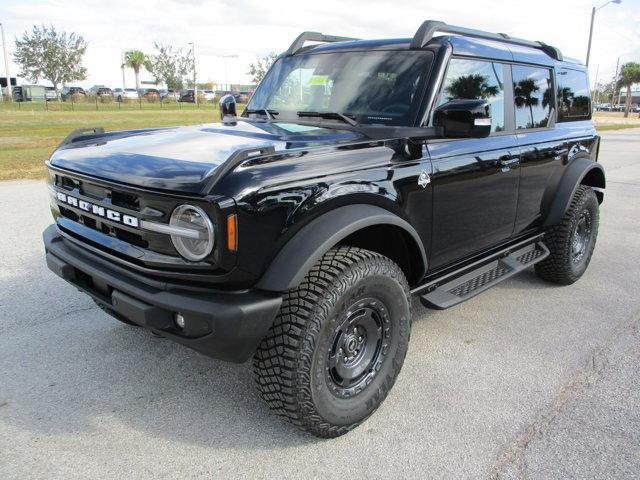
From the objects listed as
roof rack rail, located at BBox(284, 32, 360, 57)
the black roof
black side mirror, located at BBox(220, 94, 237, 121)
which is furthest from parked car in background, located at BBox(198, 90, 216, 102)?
the black roof

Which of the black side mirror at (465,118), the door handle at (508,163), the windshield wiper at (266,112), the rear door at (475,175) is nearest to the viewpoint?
the black side mirror at (465,118)

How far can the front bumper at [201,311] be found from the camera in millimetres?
2254

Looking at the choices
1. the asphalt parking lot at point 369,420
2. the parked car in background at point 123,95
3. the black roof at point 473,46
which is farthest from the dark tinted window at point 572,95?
the parked car in background at point 123,95

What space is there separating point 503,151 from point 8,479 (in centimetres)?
337

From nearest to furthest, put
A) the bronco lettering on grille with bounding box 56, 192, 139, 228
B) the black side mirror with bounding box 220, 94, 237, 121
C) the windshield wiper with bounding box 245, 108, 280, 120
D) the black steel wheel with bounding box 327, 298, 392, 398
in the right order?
the bronco lettering on grille with bounding box 56, 192, 139, 228
the black steel wheel with bounding box 327, 298, 392, 398
the windshield wiper with bounding box 245, 108, 280, 120
the black side mirror with bounding box 220, 94, 237, 121

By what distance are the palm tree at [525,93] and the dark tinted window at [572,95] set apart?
48 centimetres

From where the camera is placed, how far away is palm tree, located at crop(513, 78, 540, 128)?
3.99 m

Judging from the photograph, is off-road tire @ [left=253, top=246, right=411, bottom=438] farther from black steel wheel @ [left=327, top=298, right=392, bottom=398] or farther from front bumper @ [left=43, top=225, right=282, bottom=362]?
front bumper @ [left=43, top=225, right=282, bottom=362]

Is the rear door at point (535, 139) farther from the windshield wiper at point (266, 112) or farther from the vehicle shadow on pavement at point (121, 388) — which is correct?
the vehicle shadow on pavement at point (121, 388)

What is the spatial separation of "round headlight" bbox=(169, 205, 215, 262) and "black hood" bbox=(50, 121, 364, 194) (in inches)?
4.0

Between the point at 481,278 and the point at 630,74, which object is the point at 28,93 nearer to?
the point at 481,278

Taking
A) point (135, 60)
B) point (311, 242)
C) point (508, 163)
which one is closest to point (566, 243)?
point (508, 163)

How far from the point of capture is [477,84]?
361 cm

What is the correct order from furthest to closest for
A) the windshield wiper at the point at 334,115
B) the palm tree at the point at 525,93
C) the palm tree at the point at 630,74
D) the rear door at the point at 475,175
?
the palm tree at the point at 630,74, the palm tree at the point at 525,93, the windshield wiper at the point at 334,115, the rear door at the point at 475,175
